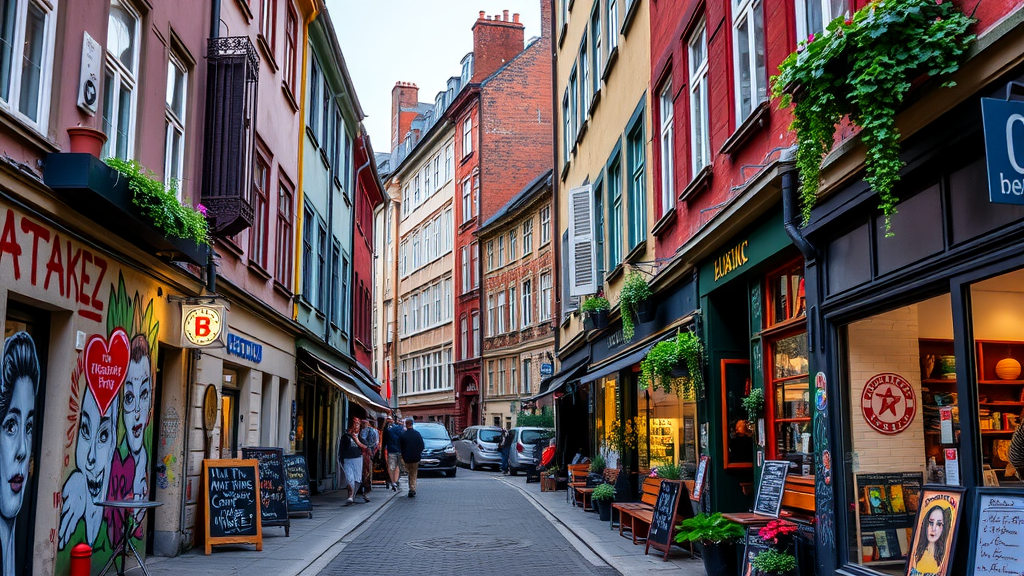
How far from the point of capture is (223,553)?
11422 mm

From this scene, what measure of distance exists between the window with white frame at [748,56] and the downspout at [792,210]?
1.46m

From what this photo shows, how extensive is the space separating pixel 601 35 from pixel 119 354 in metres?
12.9

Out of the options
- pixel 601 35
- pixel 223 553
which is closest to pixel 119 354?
pixel 223 553

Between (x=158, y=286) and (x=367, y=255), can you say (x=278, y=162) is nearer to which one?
(x=158, y=286)

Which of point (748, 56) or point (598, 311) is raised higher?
point (748, 56)

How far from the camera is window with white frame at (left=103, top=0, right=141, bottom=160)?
9.02 meters

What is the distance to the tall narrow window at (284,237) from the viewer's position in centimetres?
1734

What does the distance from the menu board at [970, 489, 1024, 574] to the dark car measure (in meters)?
25.5

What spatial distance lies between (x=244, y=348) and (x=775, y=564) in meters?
8.90

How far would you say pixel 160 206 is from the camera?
346 inches

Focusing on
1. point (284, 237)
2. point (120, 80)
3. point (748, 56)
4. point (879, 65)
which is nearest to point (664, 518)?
point (748, 56)

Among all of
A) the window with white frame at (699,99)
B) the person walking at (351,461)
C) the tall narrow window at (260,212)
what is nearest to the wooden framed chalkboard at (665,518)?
the window with white frame at (699,99)

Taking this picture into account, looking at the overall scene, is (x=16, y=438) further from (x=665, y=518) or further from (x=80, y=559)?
(x=665, y=518)

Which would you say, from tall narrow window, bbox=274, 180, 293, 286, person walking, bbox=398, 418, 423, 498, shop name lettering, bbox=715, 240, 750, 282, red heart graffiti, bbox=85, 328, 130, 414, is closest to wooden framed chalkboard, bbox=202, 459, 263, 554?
red heart graffiti, bbox=85, 328, 130, 414
